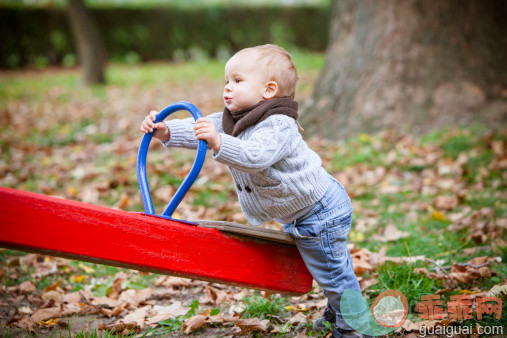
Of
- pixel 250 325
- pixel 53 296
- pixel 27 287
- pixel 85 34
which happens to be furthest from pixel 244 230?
pixel 85 34

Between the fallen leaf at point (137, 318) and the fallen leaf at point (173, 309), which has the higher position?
the fallen leaf at point (173, 309)

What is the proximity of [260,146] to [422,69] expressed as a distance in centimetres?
423

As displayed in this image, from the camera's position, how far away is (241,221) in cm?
395

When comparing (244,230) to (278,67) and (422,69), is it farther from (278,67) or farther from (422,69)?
(422,69)

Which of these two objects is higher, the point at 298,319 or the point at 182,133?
the point at 182,133

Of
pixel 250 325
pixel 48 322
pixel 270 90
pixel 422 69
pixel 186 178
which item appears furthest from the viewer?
pixel 422 69

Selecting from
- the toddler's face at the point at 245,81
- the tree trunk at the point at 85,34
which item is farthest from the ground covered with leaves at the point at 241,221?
the tree trunk at the point at 85,34

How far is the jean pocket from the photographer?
7.50ft

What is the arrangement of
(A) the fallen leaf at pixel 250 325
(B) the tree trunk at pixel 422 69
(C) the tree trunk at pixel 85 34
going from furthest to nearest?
1. (C) the tree trunk at pixel 85 34
2. (B) the tree trunk at pixel 422 69
3. (A) the fallen leaf at pixel 250 325

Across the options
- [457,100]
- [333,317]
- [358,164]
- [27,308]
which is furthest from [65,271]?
[457,100]

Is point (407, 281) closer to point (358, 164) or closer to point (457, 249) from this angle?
point (457, 249)

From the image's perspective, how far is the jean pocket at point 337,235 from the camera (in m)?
2.29

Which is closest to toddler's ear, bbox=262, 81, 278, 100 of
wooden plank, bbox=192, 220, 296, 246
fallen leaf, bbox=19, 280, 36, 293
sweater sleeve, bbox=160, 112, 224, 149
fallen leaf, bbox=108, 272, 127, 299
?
sweater sleeve, bbox=160, 112, 224, 149

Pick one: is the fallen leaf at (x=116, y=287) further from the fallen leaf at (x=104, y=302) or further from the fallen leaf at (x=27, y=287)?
the fallen leaf at (x=27, y=287)
